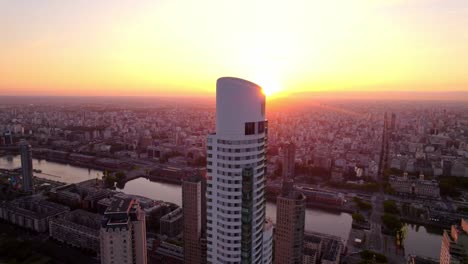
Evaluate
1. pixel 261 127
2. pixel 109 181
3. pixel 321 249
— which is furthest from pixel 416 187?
pixel 109 181

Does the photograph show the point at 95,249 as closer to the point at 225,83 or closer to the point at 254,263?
the point at 254,263

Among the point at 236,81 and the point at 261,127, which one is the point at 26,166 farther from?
the point at 236,81

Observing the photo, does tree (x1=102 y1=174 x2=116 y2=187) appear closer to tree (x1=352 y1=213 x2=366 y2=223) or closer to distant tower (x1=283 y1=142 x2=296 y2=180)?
distant tower (x1=283 y1=142 x2=296 y2=180)

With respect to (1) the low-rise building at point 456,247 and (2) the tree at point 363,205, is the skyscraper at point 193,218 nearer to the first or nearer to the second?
(1) the low-rise building at point 456,247

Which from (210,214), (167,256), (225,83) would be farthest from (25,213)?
(225,83)

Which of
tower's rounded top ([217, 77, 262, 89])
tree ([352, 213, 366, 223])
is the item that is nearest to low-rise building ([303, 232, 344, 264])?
tree ([352, 213, 366, 223])
